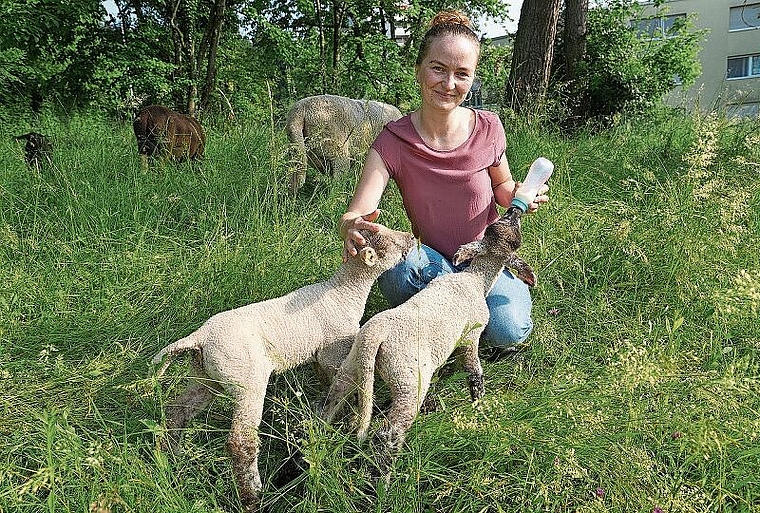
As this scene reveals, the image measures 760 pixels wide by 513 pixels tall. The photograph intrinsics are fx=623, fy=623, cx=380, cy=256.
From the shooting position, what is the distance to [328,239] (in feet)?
11.3

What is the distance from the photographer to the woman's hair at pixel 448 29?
2.56 m

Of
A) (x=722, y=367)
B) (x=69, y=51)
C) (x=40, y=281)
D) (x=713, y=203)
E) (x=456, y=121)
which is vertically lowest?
(x=722, y=367)

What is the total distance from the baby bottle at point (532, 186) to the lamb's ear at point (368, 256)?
25.0 inches

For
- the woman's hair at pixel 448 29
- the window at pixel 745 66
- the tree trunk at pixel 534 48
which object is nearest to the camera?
the woman's hair at pixel 448 29

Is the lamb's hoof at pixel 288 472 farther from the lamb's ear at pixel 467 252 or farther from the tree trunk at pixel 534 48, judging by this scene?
the tree trunk at pixel 534 48

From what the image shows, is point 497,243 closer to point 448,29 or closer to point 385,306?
point 385,306

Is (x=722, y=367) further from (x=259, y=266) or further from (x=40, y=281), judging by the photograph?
(x=40, y=281)

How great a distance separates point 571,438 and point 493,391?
591 millimetres

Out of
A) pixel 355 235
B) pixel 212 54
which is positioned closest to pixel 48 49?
pixel 212 54

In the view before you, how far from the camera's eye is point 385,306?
294 cm

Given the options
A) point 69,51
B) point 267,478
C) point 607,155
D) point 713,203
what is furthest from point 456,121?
point 69,51

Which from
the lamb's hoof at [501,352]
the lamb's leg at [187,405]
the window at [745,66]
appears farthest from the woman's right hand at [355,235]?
the window at [745,66]

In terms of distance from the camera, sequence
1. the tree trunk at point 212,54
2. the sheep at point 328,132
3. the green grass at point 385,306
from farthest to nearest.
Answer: the tree trunk at point 212,54, the sheep at point 328,132, the green grass at point 385,306

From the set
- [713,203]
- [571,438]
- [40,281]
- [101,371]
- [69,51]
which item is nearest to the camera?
[571,438]
